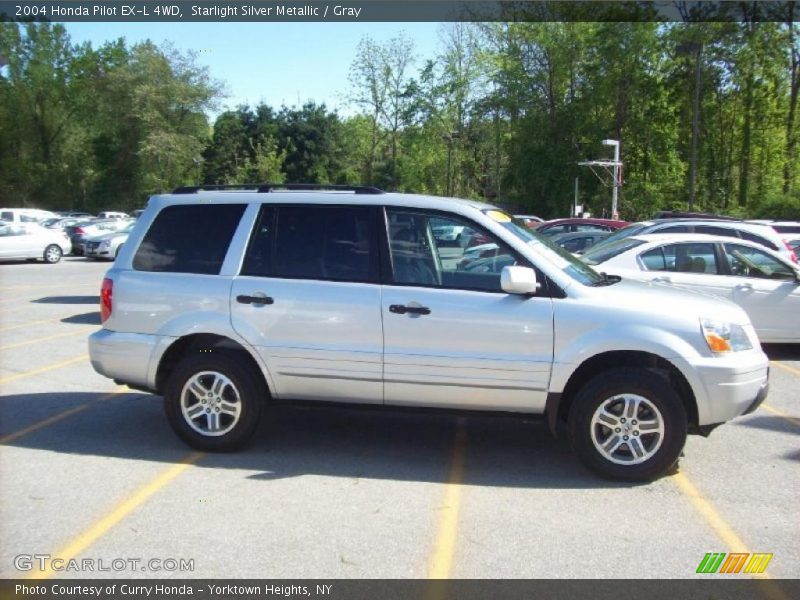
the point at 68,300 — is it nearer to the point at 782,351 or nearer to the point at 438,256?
the point at 438,256

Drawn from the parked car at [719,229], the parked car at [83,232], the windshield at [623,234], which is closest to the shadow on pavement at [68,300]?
the windshield at [623,234]

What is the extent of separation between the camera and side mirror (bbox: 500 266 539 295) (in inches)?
196

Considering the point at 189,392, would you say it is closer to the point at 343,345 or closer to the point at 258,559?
the point at 343,345

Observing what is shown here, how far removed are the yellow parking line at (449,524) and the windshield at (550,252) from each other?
1.63m

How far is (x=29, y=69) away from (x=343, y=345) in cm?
7704

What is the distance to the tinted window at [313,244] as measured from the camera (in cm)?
548

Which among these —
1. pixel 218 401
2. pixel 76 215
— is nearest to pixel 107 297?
pixel 218 401

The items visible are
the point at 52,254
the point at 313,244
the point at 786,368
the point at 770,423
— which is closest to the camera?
the point at 313,244

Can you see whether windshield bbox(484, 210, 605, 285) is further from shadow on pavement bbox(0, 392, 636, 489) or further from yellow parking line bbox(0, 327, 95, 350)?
yellow parking line bbox(0, 327, 95, 350)

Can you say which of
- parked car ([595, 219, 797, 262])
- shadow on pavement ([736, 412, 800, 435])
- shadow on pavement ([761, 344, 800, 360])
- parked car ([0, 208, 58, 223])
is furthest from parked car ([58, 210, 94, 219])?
shadow on pavement ([736, 412, 800, 435])

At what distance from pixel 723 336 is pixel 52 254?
26096mm

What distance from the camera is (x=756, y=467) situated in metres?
5.46

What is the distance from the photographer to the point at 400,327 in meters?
5.23
